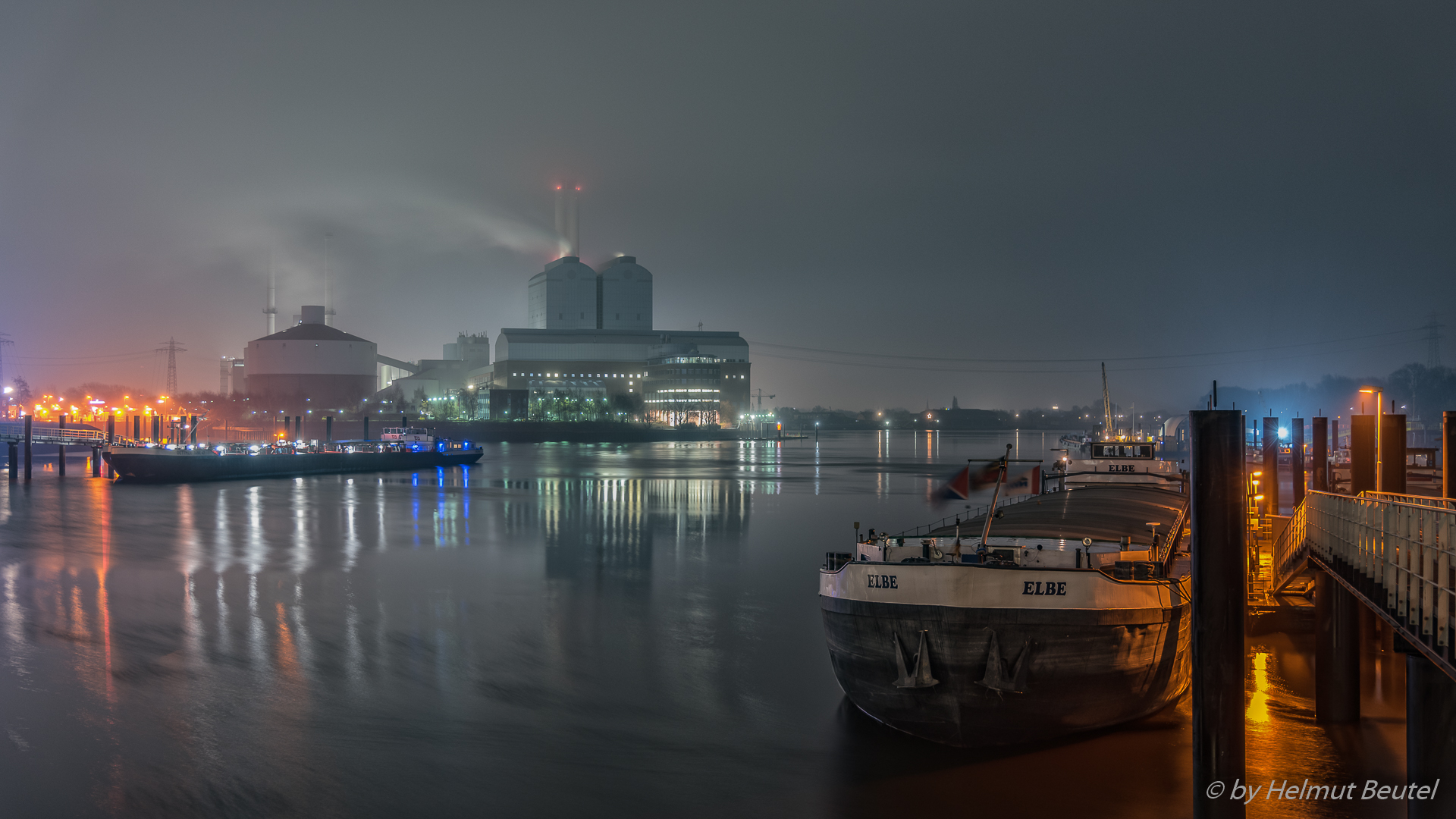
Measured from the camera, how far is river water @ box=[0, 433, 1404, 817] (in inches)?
578

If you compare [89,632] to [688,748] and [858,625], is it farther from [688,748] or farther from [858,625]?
[858,625]

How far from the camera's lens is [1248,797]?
14.1 metres

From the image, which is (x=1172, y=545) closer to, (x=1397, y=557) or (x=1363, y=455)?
(x=1363, y=455)

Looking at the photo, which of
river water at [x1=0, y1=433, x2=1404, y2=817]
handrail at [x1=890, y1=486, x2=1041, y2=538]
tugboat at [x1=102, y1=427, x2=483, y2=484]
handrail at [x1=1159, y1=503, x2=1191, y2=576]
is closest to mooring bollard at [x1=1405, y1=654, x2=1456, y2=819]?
river water at [x1=0, y1=433, x2=1404, y2=817]

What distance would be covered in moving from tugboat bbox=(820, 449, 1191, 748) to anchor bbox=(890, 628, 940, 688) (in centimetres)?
2

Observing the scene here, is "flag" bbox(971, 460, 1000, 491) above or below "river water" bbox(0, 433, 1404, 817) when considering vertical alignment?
above

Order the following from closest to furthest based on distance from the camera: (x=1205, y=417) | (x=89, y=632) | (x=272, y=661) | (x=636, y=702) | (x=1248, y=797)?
(x=1205, y=417), (x=1248, y=797), (x=636, y=702), (x=272, y=661), (x=89, y=632)

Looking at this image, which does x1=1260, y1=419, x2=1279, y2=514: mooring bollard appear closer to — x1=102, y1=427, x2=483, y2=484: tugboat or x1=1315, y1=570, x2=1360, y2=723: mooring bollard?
x1=1315, y1=570, x2=1360, y2=723: mooring bollard

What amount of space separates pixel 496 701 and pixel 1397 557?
1569 cm

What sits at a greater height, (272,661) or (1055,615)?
(1055,615)

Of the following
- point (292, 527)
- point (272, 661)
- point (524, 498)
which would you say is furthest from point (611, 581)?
point (524, 498)

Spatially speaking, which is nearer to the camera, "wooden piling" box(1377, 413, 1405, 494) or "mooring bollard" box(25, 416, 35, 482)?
"wooden piling" box(1377, 413, 1405, 494)

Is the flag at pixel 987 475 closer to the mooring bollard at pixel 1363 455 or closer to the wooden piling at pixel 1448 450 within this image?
the wooden piling at pixel 1448 450

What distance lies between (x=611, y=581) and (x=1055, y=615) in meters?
21.6
